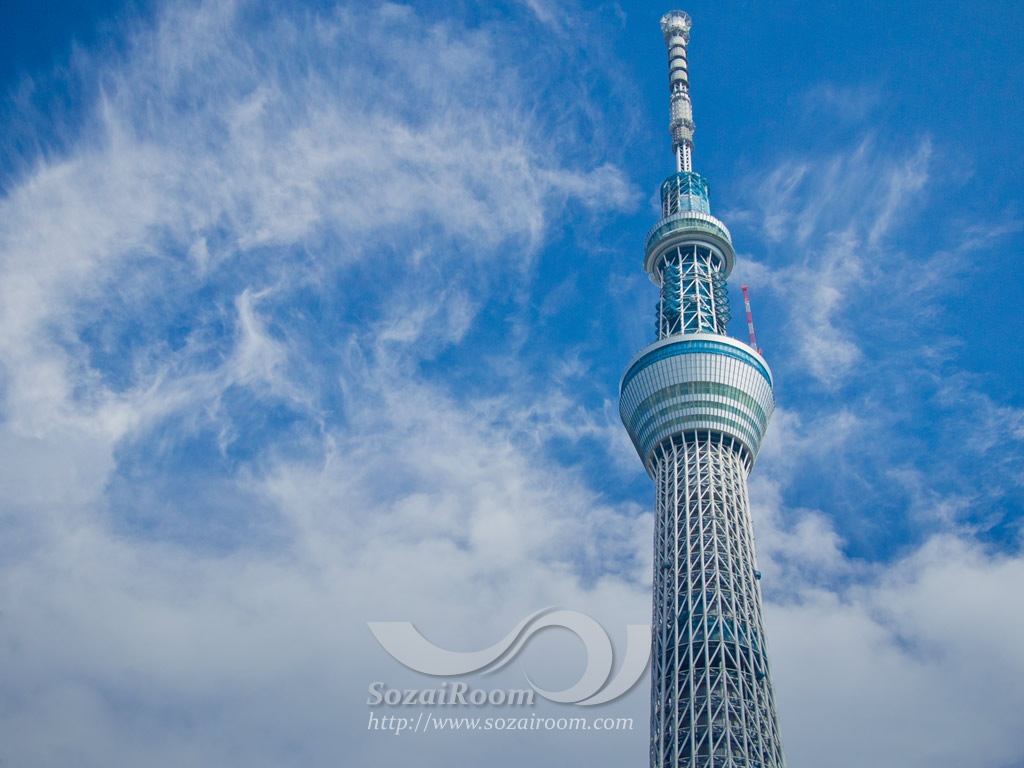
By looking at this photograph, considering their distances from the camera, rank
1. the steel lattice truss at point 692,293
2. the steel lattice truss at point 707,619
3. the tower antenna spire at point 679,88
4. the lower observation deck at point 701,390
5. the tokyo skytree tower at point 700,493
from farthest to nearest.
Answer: the tower antenna spire at point 679,88 < the steel lattice truss at point 692,293 < the lower observation deck at point 701,390 < the tokyo skytree tower at point 700,493 < the steel lattice truss at point 707,619

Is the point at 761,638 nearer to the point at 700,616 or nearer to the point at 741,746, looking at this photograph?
the point at 700,616

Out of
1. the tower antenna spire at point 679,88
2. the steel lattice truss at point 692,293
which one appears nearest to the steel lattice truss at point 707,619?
the steel lattice truss at point 692,293

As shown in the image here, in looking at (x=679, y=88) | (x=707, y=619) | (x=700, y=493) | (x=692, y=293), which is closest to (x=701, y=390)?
(x=700, y=493)

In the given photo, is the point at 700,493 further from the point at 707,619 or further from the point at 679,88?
the point at 679,88

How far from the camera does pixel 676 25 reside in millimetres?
191000

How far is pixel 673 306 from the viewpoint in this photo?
153875 millimetres

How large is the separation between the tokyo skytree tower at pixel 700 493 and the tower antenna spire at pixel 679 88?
9731mm

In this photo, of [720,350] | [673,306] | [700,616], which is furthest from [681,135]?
[700,616]

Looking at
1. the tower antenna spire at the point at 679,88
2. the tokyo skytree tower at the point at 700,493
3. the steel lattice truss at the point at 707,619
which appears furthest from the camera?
the tower antenna spire at the point at 679,88

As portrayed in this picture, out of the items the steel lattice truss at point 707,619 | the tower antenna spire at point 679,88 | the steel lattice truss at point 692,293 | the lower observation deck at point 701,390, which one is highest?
the tower antenna spire at point 679,88

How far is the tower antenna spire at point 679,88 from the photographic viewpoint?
180 meters

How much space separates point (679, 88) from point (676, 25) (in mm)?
15794

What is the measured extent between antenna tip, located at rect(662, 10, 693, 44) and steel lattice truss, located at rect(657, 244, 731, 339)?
53.2m

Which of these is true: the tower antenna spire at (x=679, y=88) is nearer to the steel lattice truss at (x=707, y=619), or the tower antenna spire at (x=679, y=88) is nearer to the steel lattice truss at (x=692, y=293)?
the steel lattice truss at (x=692, y=293)
